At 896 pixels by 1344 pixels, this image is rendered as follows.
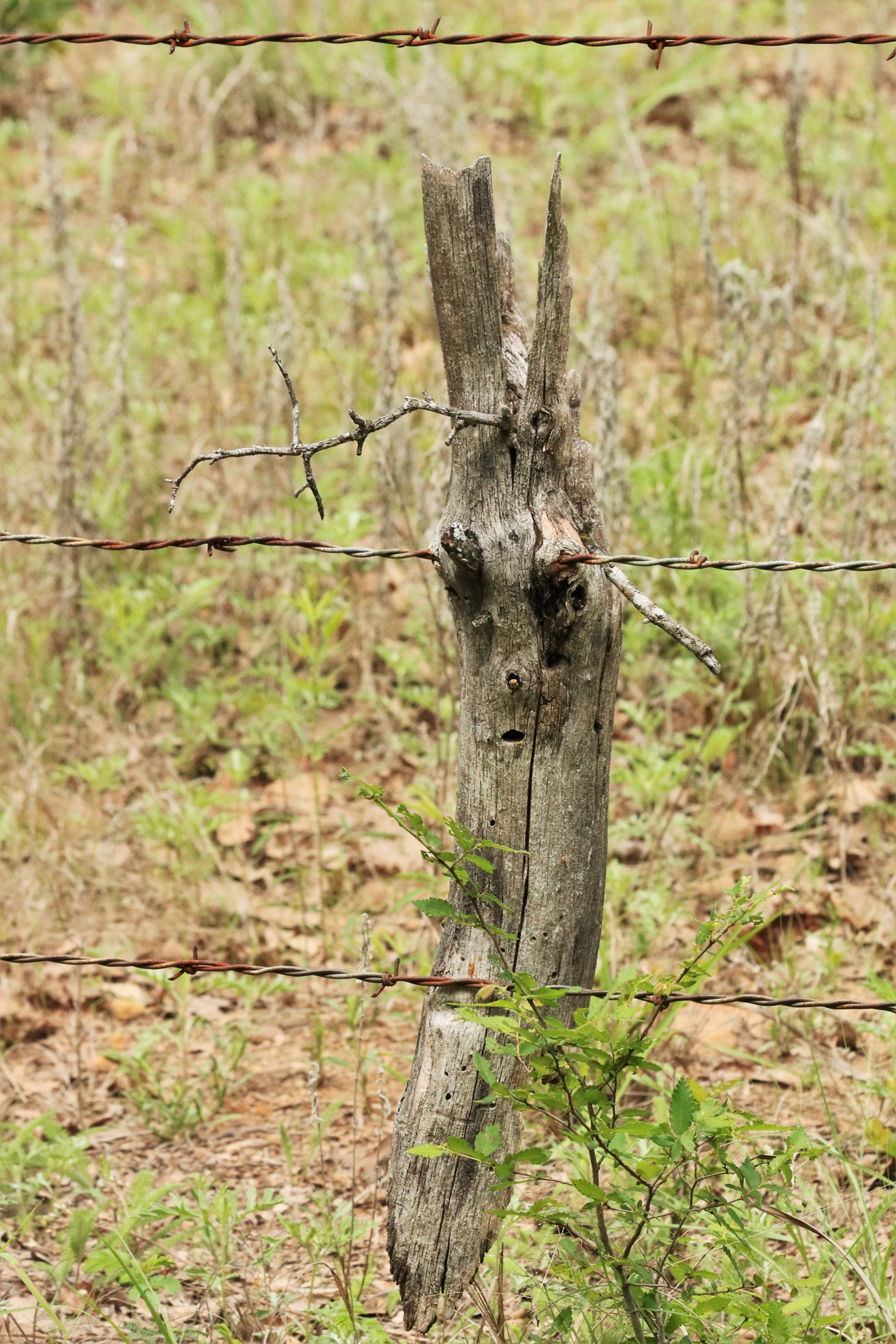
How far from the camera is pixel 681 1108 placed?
5.44 ft

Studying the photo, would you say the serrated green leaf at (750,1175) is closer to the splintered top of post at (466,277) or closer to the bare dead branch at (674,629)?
the bare dead branch at (674,629)

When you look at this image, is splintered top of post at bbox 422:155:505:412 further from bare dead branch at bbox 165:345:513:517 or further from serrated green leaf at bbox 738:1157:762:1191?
serrated green leaf at bbox 738:1157:762:1191

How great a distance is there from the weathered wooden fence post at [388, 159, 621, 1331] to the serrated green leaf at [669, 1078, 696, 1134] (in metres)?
0.43

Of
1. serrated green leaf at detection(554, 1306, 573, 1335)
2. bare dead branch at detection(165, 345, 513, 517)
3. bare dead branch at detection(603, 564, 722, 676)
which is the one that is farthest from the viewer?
serrated green leaf at detection(554, 1306, 573, 1335)

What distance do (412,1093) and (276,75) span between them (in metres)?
7.26

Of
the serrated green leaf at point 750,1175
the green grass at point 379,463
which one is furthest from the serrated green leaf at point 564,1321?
the serrated green leaf at point 750,1175

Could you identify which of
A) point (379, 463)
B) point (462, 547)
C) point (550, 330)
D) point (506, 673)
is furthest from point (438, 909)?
point (379, 463)

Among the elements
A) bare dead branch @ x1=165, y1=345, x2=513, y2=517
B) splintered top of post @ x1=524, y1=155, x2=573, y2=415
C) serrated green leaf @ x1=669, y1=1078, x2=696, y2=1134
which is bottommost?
serrated green leaf @ x1=669, y1=1078, x2=696, y2=1134

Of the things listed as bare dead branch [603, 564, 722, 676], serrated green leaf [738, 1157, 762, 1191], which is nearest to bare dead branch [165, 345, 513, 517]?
bare dead branch [603, 564, 722, 676]

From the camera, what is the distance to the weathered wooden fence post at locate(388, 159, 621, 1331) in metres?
1.93

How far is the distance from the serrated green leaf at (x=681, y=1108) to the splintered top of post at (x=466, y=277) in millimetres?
1062

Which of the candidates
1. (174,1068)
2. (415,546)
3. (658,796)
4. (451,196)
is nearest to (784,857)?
(658,796)

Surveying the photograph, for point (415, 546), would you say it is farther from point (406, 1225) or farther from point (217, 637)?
point (406, 1225)

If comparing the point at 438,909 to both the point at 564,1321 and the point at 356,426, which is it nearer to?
the point at 564,1321
